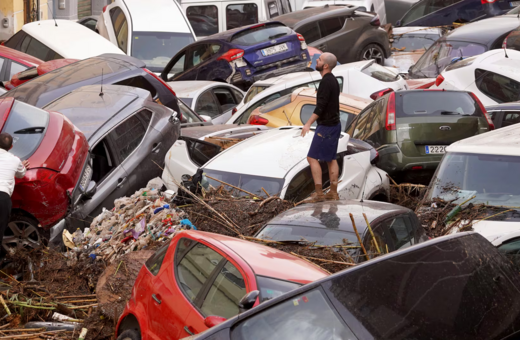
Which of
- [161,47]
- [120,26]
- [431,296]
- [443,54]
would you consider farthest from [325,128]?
→ [120,26]

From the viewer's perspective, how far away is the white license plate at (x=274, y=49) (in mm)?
15484

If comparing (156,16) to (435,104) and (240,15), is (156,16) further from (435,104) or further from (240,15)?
(435,104)

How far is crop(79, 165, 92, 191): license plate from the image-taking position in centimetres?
823

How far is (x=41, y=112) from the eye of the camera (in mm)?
8680

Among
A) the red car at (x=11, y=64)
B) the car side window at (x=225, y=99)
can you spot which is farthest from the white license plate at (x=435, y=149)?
the red car at (x=11, y=64)

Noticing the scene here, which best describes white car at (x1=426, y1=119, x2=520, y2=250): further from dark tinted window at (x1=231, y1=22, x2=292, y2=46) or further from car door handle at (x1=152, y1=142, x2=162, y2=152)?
dark tinted window at (x1=231, y1=22, x2=292, y2=46)

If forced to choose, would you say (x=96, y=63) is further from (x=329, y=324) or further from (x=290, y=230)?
(x=329, y=324)

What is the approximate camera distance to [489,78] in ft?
40.1

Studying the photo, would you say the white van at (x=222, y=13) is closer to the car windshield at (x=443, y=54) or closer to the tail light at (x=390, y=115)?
the car windshield at (x=443, y=54)

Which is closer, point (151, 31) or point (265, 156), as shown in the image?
point (265, 156)

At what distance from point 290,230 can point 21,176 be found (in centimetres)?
298

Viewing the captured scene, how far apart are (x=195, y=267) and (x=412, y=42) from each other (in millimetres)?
17267

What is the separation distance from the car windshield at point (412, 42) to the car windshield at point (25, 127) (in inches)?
560

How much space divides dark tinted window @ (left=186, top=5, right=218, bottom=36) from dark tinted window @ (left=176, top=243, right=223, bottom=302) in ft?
52.4
